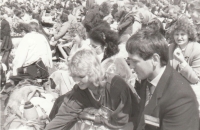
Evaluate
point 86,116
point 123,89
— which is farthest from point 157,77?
point 86,116

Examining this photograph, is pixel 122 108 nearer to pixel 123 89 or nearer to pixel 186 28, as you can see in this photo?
pixel 123 89

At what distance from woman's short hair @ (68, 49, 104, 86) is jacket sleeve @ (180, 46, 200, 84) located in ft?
2.22

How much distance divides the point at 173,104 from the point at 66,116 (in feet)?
2.85

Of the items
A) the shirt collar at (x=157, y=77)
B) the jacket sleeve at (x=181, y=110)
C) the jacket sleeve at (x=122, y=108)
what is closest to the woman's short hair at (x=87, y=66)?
the jacket sleeve at (x=122, y=108)

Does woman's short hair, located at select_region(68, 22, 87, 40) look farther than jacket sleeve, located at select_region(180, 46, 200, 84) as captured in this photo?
Yes

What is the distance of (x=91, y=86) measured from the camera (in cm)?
216

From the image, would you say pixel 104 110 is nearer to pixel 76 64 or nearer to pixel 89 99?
pixel 89 99

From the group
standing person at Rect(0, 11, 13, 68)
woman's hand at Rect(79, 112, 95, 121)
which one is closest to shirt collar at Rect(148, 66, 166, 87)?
woman's hand at Rect(79, 112, 95, 121)

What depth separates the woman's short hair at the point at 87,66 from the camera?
81.8 inches

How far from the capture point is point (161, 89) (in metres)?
1.69

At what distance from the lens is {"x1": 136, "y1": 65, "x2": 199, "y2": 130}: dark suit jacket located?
5.31 ft

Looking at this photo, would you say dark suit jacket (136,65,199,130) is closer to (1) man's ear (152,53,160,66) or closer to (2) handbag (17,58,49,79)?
(1) man's ear (152,53,160,66)

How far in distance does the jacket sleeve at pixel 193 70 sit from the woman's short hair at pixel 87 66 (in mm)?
677

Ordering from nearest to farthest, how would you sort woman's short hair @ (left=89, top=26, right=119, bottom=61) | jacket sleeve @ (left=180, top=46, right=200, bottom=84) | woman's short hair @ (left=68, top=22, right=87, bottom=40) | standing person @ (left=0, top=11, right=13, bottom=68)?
jacket sleeve @ (left=180, top=46, right=200, bottom=84)
woman's short hair @ (left=89, top=26, right=119, bottom=61)
woman's short hair @ (left=68, top=22, right=87, bottom=40)
standing person @ (left=0, top=11, right=13, bottom=68)
